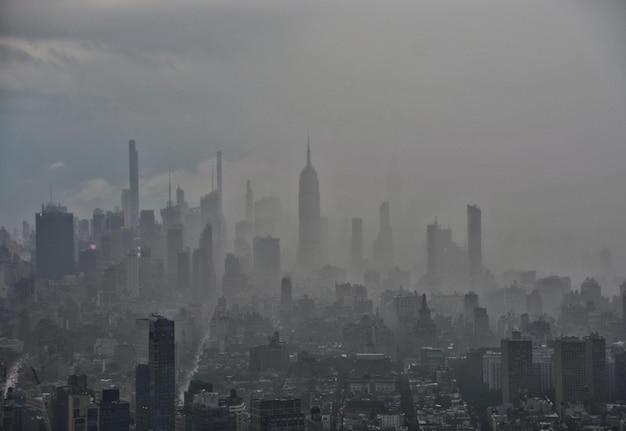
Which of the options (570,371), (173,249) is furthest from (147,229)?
(570,371)

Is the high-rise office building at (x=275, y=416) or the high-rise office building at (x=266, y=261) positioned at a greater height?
the high-rise office building at (x=266, y=261)

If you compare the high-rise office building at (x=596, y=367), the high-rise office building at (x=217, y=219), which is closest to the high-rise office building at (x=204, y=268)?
the high-rise office building at (x=217, y=219)

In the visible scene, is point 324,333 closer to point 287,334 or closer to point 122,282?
point 287,334

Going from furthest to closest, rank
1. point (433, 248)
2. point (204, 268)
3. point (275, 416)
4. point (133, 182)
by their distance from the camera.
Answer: point (204, 268) < point (433, 248) < point (133, 182) < point (275, 416)

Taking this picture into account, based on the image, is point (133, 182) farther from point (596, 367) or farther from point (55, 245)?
point (596, 367)

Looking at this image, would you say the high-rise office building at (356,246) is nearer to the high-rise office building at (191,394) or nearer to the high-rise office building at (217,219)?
the high-rise office building at (217,219)

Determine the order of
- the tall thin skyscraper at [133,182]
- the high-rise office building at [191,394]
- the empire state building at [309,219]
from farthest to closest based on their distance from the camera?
the empire state building at [309,219]
the tall thin skyscraper at [133,182]
the high-rise office building at [191,394]

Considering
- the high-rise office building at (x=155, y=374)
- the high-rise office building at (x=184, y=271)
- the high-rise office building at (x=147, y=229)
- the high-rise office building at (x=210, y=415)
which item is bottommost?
the high-rise office building at (x=210, y=415)

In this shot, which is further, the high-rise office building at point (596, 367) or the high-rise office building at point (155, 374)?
the high-rise office building at point (596, 367)
